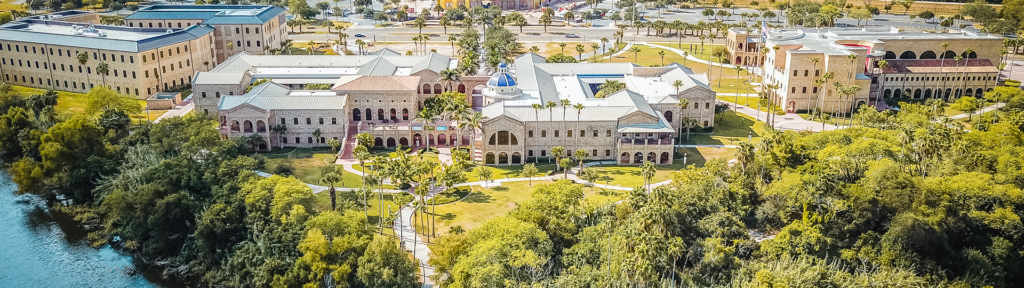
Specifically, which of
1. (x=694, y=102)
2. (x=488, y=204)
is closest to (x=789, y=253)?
(x=488, y=204)

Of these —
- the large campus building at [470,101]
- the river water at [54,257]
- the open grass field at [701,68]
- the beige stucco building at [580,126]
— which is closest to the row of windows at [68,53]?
the large campus building at [470,101]

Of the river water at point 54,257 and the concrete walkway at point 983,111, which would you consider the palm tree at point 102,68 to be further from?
the concrete walkway at point 983,111

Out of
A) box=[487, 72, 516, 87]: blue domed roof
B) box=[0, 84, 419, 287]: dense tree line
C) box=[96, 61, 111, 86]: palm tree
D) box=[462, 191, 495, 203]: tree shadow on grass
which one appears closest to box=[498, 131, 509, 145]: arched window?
box=[462, 191, 495, 203]: tree shadow on grass

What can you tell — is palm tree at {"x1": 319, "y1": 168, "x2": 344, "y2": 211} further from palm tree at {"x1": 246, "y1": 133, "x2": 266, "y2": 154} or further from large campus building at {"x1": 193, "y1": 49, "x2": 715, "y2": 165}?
palm tree at {"x1": 246, "y1": 133, "x2": 266, "y2": 154}

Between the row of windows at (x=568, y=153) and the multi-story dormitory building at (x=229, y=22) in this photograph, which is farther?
the multi-story dormitory building at (x=229, y=22)

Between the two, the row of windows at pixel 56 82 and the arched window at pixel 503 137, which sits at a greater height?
the row of windows at pixel 56 82
